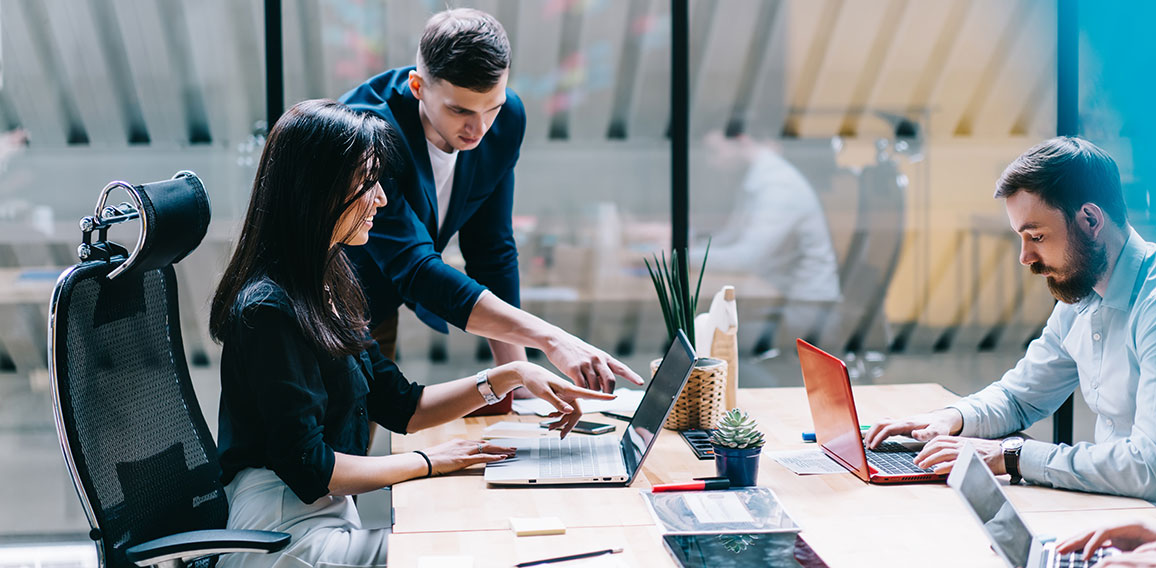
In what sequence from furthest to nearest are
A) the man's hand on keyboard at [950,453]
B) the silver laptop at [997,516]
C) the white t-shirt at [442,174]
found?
the white t-shirt at [442,174], the man's hand on keyboard at [950,453], the silver laptop at [997,516]

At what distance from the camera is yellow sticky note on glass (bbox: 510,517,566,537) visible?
147 centimetres

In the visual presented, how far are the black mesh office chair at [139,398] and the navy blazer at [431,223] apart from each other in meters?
0.51

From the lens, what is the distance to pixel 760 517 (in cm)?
151

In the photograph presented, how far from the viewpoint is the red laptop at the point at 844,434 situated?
5.62ft

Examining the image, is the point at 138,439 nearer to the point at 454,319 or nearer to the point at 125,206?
the point at 125,206

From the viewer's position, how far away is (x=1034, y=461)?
1.67 m

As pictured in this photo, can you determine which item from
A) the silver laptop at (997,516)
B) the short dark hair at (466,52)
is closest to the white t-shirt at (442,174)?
the short dark hair at (466,52)

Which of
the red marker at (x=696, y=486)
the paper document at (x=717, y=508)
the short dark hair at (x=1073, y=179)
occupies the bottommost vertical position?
the red marker at (x=696, y=486)

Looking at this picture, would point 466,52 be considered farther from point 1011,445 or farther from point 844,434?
point 1011,445

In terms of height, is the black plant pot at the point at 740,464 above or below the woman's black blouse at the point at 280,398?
below

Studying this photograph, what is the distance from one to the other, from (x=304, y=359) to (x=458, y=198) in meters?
0.91

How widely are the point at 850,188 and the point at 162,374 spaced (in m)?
3.37

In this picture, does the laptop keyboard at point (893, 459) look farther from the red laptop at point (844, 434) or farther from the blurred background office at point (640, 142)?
the blurred background office at point (640, 142)

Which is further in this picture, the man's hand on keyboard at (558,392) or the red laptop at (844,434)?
the man's hand on keyboard at (558,392)
